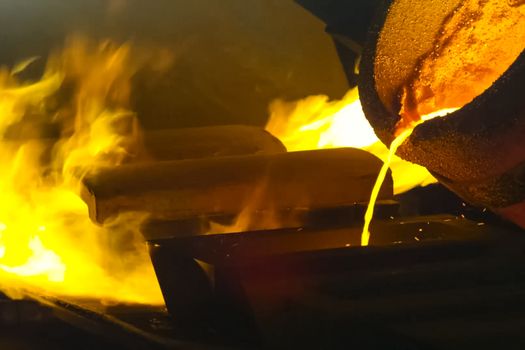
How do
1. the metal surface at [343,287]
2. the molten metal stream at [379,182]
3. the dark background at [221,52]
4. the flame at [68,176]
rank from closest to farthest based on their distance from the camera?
the metal surface at [343,287], the molten metal stream at [379,182], the flame at [68,176], the dark background at [221,52]

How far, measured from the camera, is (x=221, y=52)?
17.5 ft

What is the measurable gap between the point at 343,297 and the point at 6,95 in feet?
10.9

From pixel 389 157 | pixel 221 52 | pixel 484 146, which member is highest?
pixel 221 52

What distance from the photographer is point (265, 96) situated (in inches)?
211

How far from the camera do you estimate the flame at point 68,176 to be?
3.04m

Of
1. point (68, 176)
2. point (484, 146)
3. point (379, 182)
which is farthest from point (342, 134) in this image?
point (484, 146)

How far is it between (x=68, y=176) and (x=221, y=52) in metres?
2.02

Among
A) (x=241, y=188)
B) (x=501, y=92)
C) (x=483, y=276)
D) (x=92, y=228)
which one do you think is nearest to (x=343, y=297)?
(x=483, y=276)

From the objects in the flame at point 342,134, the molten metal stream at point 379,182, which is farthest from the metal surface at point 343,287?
the flame at point 342,134

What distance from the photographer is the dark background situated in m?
5.26

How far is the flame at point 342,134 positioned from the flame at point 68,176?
2.91 ft

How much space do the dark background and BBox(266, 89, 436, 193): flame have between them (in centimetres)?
45

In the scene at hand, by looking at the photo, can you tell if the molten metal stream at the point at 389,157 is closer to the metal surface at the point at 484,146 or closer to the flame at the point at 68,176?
the metal surface at the point at 484,146

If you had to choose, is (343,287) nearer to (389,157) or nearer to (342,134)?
(389,157)
